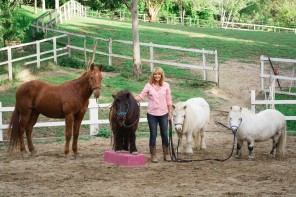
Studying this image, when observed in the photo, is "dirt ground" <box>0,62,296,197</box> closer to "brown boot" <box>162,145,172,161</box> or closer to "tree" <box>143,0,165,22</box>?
"brown boot" <box>162,145,172,161</box>

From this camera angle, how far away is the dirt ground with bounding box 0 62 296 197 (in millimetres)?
8836

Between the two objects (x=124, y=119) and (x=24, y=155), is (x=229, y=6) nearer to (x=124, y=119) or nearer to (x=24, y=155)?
(x=24, y=155)

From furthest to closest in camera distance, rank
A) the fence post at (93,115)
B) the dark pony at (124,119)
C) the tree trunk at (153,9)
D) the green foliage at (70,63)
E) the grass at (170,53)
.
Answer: the tree trunk at (153,9) → the green foliage at (70,63) → the grass at (170,53) → the fence post at (93,115) → the dark pony at (124,119)

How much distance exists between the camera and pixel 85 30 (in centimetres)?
3844

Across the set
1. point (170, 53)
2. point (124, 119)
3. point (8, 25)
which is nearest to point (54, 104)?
point (124, 119)

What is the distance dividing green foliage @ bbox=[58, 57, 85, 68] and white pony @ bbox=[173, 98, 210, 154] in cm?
1265

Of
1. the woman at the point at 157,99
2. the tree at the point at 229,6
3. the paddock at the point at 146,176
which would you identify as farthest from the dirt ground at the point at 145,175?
the tree at the point at 229,6

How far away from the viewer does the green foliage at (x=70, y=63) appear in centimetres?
2541

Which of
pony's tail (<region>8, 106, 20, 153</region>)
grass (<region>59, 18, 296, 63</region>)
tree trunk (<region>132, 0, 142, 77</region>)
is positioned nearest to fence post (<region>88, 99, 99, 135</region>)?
pony's tail (<region>8, 106, 20, 153</region>)

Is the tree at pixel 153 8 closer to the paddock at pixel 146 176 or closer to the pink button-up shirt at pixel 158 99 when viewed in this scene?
the paddock at pixel 146 176

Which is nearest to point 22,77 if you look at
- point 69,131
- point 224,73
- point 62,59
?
point 62,59

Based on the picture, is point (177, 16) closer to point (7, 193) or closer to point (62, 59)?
point (62, 59)

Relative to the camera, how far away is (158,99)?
1116cm

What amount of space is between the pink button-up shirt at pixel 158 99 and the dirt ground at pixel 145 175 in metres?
1.00
